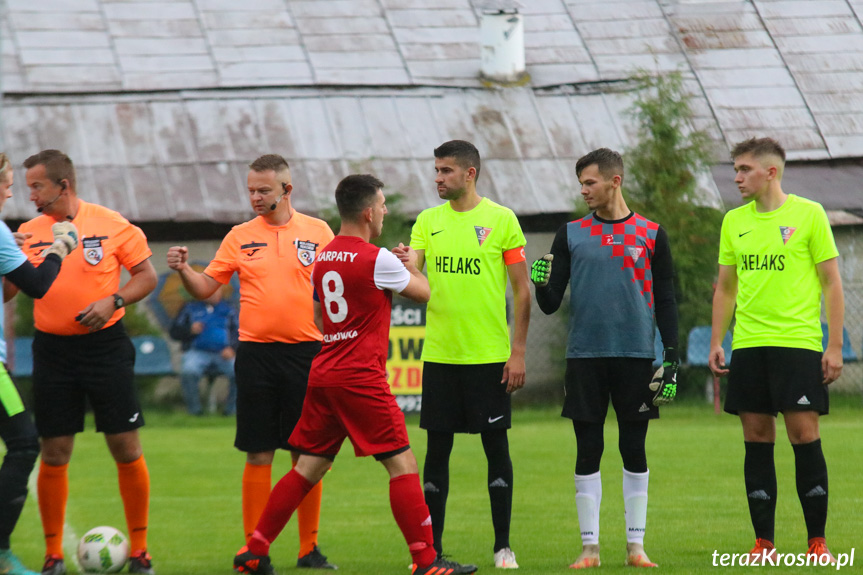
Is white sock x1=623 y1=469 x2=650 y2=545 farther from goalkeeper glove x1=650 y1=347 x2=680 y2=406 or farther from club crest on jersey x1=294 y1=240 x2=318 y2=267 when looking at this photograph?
club crest on jersey x1=294 y1=240 x2=318 y2=267

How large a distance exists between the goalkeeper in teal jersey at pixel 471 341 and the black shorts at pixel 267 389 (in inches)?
31.9

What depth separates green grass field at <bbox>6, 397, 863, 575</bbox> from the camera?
745 cm

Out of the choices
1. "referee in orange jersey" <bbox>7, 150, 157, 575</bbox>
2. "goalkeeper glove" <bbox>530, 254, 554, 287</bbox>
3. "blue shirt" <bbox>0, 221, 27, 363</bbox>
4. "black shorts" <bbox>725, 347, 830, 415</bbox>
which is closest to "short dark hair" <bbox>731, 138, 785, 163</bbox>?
"black shorts" <bbox>725, 347, 830, 415</bbox>

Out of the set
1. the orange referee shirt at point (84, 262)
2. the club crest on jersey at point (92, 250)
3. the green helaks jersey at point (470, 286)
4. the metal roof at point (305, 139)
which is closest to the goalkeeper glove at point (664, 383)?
the green helaks jersey at point (470, 286)

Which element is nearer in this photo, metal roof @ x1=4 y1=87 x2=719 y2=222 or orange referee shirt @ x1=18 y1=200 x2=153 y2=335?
orange referee shirt @ x1=18 y1=200 x2=153 y2=335

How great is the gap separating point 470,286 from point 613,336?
910 mm

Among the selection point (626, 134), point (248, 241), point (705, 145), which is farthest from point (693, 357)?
point (248, 241)

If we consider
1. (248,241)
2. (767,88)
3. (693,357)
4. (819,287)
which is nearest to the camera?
(819,287)

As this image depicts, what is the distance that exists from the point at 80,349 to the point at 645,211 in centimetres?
1191

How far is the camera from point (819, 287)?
6.86m

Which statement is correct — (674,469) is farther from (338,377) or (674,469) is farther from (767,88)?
(767,88)

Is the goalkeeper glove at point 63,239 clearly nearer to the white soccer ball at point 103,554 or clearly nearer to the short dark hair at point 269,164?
the short dark hair at point 269,164

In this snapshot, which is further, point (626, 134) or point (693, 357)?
point (626, 134)

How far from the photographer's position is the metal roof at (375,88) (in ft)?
64.4
